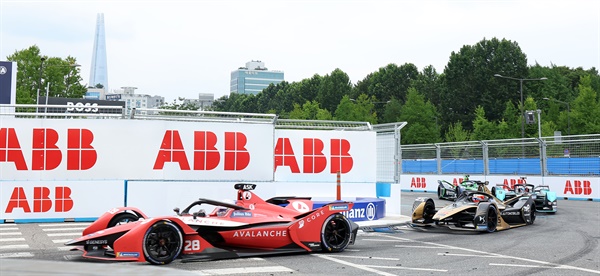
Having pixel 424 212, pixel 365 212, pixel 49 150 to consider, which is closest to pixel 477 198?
pixel 424 212

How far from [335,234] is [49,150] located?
9802 mm

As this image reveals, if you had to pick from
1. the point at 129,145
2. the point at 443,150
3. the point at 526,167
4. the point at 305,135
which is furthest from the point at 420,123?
the point at 129,145

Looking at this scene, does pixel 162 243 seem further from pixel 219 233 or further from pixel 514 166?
pixel 514 166

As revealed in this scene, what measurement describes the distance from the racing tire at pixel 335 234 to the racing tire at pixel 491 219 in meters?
5.43

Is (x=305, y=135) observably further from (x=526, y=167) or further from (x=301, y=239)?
(x=526, y=167)

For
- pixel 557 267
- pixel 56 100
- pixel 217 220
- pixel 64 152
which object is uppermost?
pixel 56 100

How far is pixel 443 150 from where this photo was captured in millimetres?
38250

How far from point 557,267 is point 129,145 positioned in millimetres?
12351

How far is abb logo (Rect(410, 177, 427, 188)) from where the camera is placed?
132 feet

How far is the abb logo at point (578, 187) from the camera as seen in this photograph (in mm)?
29378

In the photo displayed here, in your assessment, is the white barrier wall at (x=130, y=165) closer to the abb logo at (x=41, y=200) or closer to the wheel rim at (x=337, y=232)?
the abb logo at (x=41, y=200)

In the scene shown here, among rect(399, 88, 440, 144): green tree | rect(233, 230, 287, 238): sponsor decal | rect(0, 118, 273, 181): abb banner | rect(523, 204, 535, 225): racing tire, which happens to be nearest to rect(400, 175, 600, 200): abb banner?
rect(523, 204, 535, 225): racing tire

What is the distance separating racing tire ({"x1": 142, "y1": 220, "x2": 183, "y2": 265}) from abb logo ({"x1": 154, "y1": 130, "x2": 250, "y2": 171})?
8.79 m

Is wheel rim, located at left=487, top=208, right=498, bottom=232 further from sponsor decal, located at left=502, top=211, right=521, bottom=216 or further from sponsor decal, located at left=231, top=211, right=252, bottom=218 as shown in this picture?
sponsor decal, located at left=231, top=211, right=252, bottom=218
